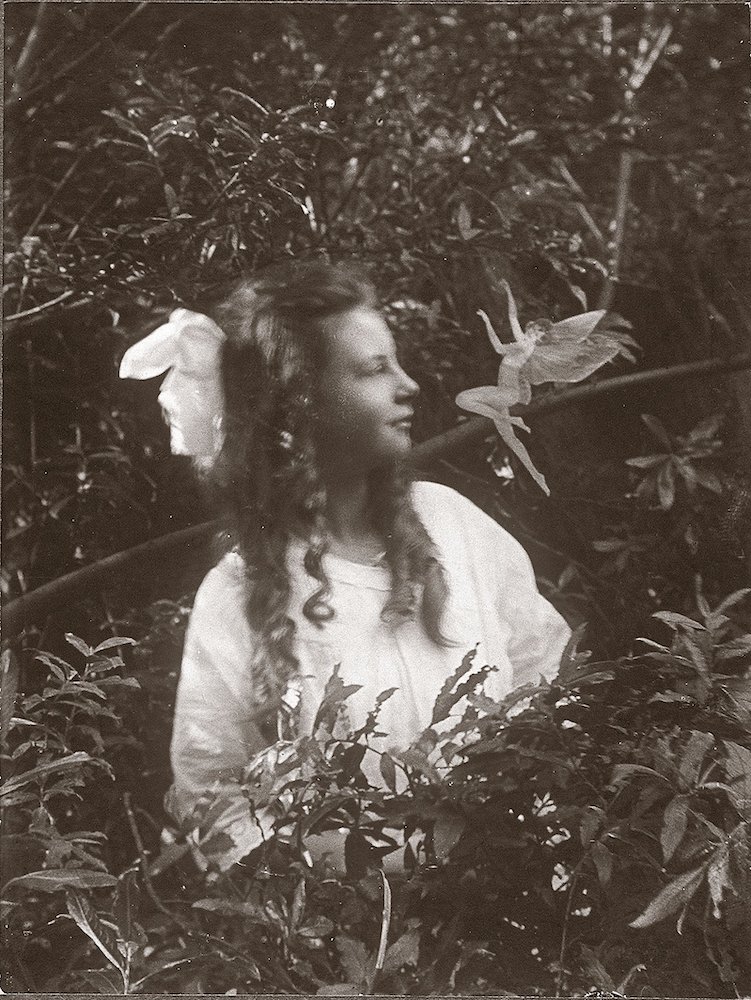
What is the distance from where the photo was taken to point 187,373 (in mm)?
1144

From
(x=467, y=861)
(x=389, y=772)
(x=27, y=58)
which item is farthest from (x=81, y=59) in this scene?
Result: (x=467, y=861)

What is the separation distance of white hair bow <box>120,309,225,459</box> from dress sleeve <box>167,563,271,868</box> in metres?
0.14

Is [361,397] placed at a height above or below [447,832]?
above

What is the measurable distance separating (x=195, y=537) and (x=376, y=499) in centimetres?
19

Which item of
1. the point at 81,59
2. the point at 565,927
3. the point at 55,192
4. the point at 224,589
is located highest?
the point at 81,59

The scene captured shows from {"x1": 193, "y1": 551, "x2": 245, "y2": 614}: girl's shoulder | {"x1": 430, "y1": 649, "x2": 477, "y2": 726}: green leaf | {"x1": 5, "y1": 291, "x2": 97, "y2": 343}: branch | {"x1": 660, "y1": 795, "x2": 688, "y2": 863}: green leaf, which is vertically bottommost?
{"x1": 660, "y1": 795, "x2": 688, "y2": 863}: green leaf

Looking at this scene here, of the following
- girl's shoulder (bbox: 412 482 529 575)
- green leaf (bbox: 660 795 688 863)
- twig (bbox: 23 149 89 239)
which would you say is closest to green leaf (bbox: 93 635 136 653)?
girl's shoulder (bbox: 412 482 529 575)

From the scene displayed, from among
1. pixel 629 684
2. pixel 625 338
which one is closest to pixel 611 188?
pixel 625 338

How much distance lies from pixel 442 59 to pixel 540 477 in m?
0.48

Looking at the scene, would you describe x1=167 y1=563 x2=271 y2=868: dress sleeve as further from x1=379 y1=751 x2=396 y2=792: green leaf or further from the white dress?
x1=379 y1=751 x2=396 y2=792: green leaf

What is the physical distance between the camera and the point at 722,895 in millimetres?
1052

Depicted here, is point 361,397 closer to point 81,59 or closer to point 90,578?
point 90,578

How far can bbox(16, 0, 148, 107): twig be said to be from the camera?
1.21m

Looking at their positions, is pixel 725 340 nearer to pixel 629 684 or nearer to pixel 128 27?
pixel 629 684
